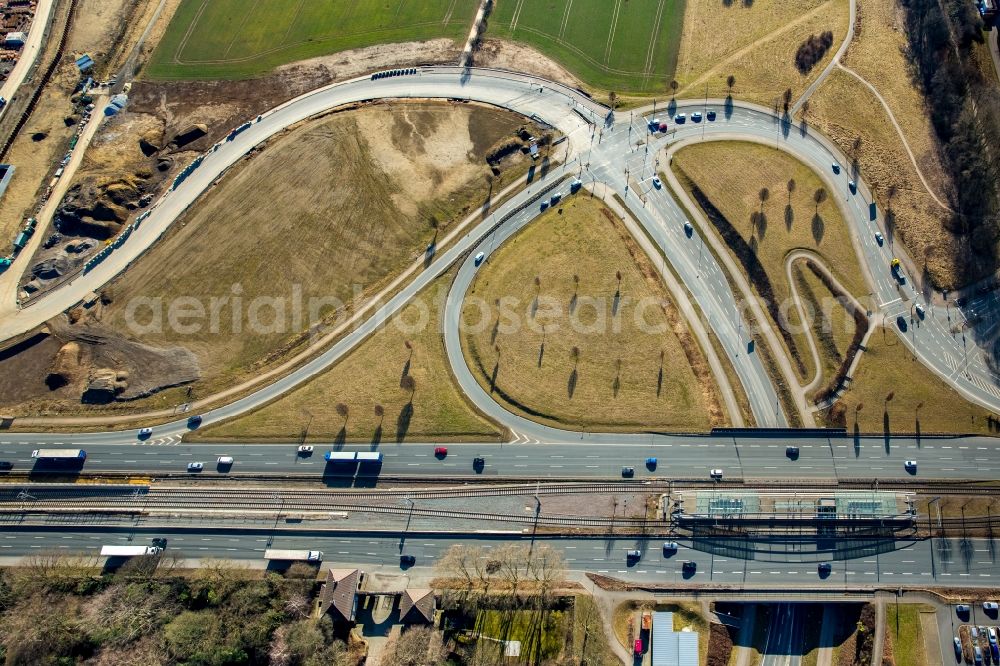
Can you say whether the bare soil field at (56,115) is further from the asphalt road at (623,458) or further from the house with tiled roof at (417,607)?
the house with tiled roof at (417,607)

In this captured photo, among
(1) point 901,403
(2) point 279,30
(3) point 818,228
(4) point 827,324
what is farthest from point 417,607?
(2) point 279,30

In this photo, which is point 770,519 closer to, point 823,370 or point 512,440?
point 823,370

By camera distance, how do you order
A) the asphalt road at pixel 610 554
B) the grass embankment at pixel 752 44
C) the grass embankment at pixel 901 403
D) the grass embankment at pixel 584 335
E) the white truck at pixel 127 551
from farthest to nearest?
the grass embankment at pixel 752 44, the grass embankment at pixel 584 335, the grass embankment at pixel 901 403, the white truck at pixel 127 551, the asphalt road at pixel 610 554

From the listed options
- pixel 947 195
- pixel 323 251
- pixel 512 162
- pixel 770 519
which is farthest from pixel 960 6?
pixel 323 251

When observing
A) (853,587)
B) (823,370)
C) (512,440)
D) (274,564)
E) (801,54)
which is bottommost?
(274,564)

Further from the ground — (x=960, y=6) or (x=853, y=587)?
(x=960, y=6)

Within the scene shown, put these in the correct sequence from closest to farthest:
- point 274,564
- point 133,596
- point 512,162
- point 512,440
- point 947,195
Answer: point 133,596
point 274,564
point 512,440
point 947,195
point 512,162

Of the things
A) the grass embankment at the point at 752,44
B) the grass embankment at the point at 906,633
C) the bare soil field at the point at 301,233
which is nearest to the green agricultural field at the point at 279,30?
the bare soil field at the point at 301,233

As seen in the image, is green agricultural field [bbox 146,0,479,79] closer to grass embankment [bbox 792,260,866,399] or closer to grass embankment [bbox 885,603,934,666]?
grass embankment [bbox 792,260,866,399]
